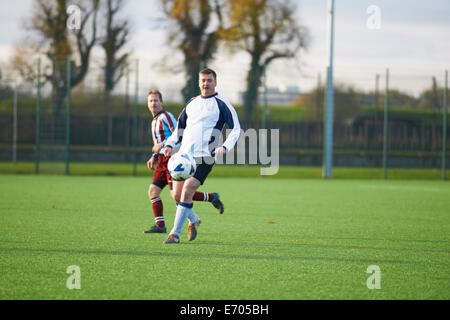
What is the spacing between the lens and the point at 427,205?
37.2 ft

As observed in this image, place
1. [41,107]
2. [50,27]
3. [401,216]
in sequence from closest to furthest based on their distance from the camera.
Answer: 1. [401,216]
2. [41,107]
3. [50,27]

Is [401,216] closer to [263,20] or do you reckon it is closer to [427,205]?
[427,205]

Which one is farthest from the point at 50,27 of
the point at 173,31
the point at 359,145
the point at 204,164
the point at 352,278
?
the point at 352,278

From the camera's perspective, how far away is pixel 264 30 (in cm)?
3117

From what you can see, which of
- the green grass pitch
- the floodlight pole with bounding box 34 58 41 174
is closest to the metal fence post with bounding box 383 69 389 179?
the green grass pitch

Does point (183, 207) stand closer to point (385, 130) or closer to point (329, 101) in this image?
point (329, 101)

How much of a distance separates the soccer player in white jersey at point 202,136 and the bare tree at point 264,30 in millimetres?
24386

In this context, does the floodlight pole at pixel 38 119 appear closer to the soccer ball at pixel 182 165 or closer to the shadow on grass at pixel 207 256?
the soccer ball at pixel 182 165

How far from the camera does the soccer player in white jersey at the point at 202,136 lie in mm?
6273

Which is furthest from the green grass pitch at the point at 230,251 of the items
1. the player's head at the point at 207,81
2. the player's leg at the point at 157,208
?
the player's head at the point at 207,81

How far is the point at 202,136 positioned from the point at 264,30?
25.9 meters

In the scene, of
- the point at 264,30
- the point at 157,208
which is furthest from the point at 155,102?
the point at 264,30

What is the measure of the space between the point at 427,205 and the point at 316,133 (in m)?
12.0
